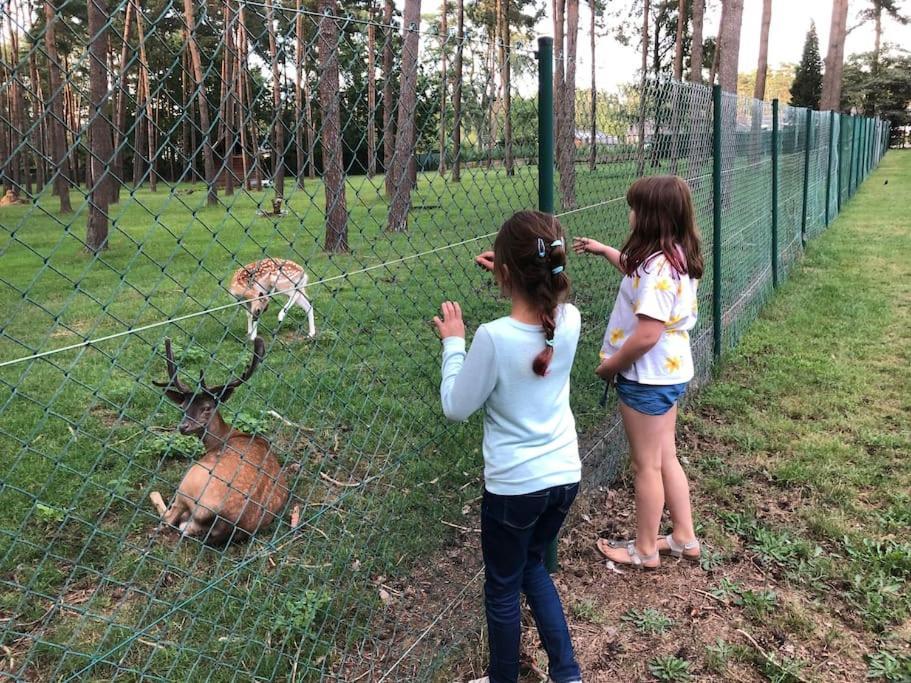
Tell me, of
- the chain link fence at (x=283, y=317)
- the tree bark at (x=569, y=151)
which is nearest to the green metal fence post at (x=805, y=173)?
the chain link fence at (x=283, y=317)

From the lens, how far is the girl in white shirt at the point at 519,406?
7.07 ft

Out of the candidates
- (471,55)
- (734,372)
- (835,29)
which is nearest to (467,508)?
(471,55)

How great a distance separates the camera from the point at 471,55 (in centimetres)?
297

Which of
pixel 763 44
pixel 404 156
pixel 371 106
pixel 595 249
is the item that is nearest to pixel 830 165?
pixel 595 249

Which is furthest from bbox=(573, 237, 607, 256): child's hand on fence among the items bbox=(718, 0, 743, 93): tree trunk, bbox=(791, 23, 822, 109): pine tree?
bbox=(791, 23, 822, 109): pine tree

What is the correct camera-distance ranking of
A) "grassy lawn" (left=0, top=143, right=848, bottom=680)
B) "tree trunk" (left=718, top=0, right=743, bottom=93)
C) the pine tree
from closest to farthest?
"grassy lawn" (left=0, top=143, right=848, bottom=680) < "tree trunk" (left=718, top=0, right=743, bottom=93) < the pine tree

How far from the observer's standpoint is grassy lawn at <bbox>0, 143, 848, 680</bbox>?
2.43 m

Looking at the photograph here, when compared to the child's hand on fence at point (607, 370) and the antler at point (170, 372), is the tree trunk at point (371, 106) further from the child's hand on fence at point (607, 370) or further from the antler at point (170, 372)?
the child's hand on fence at point (607, 370)

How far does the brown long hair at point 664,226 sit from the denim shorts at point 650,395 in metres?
0.49

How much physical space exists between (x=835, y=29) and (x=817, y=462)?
26888 millimetres

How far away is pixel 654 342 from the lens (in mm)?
2924

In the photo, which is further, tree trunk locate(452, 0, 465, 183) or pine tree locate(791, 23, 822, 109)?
pine tree locate(791, 23, 822, 109)

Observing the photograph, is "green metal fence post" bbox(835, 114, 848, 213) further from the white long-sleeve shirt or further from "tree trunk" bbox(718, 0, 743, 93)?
the white long-sleeve shirt

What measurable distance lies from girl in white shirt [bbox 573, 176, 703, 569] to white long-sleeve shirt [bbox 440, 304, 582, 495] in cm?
74
